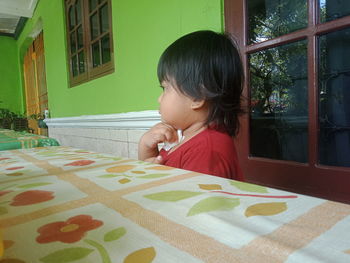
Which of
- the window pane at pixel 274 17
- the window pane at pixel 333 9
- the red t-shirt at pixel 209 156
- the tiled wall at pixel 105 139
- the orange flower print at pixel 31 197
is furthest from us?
the tiled wall at pixel 105 139

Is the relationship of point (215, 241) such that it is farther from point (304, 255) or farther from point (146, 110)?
point (146, 110)

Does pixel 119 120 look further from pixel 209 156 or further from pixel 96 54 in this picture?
pixel 209 156

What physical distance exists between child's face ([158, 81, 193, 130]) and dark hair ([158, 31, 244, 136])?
2 cm

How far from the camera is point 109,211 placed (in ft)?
0.74

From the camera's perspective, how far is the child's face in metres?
0.68

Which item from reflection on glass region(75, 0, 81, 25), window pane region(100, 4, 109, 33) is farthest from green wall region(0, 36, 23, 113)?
window pane region(100, 4, 109, 33)

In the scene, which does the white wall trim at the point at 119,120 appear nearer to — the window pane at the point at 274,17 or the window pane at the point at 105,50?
the window pane at the point at 105,50

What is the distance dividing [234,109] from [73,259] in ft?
2.22

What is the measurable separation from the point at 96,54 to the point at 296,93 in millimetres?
1951

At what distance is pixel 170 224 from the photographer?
19 cm

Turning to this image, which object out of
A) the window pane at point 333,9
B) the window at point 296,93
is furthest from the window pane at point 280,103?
the window pane at point 333,9

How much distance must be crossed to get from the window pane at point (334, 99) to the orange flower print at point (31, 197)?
3.16ft

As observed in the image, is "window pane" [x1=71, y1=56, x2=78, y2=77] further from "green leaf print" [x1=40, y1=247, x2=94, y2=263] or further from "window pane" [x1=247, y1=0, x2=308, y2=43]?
"green leaf print" [x1=40, y1=247, x2=94, y2=263]

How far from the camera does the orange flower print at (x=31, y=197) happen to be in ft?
0.87
